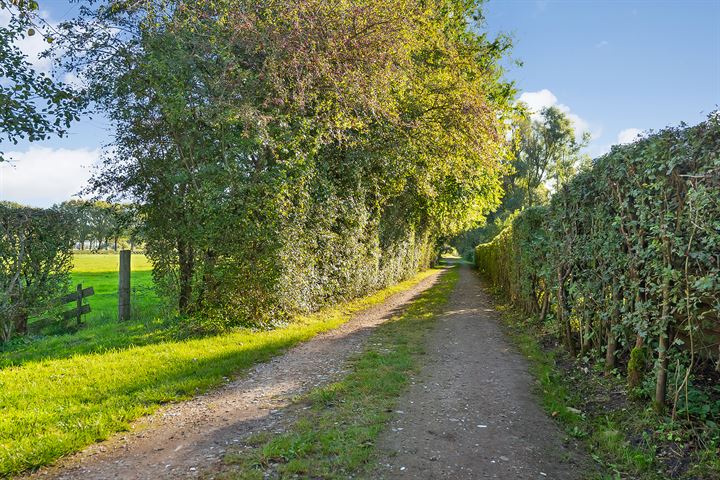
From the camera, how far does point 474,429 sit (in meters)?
4.49

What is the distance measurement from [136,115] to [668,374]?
10.8 m

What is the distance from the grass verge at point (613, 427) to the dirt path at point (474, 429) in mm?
210

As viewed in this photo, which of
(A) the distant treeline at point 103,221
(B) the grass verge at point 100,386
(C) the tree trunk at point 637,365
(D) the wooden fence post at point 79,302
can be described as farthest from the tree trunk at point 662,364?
(D) the wooden fence post at point 79,302

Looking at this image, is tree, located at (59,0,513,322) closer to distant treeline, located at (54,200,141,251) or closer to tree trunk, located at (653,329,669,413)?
distant treeline, located at (54,200,141,251)

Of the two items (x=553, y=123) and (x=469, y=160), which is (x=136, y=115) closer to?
(x=469, y=160)

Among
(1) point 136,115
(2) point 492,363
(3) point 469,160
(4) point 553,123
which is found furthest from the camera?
(4) point 553,123

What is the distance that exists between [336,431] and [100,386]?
350 centimetres

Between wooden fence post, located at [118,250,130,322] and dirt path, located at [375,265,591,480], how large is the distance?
27.2 ft

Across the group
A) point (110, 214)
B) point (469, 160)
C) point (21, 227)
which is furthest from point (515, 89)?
point (21, 227)

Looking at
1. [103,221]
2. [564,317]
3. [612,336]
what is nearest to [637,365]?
[612,336]

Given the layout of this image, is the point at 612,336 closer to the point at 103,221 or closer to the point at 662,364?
the point at 662,364

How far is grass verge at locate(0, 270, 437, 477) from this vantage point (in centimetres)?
409

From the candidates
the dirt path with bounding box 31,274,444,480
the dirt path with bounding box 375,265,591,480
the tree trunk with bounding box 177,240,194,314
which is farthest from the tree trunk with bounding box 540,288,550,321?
the tree trunk with bounding box 177,240,194,314

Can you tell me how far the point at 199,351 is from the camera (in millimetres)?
7512
